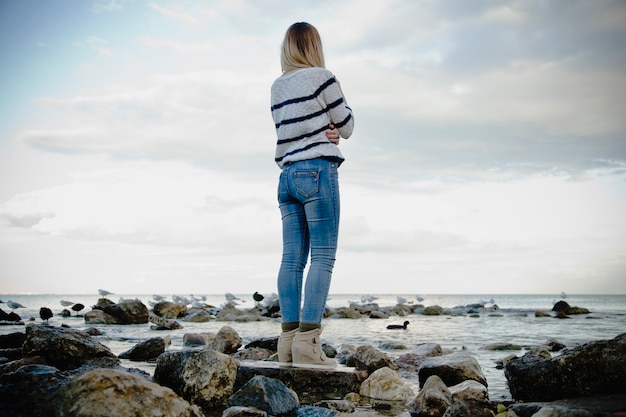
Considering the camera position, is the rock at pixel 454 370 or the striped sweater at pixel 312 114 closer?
the striped sweater at pixel 312 114

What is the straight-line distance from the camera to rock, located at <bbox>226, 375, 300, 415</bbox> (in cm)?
298

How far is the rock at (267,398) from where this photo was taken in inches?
117

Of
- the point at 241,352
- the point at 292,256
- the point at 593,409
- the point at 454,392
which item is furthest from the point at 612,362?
the point at 241,352

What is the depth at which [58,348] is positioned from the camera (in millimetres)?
4449

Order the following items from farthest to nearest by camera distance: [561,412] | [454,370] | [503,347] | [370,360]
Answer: [503,347] < [370,360] < [454,370] < [561,412]

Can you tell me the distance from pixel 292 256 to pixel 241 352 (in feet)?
6.78

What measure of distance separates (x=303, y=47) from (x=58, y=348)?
→ 3.33 m

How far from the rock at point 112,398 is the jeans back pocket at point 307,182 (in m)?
1.95

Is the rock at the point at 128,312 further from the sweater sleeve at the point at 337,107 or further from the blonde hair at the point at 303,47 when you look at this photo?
the sweater sleeve at the point at 337,107

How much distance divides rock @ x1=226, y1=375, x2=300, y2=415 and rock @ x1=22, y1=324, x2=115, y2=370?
6.67 ft

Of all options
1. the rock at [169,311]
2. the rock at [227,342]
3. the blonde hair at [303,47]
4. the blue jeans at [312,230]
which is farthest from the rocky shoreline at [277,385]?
the rock at [169,311]

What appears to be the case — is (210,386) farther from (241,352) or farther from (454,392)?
(241,352)

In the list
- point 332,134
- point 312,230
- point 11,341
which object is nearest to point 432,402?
point 312,230

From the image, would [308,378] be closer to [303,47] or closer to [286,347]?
[286,347]
